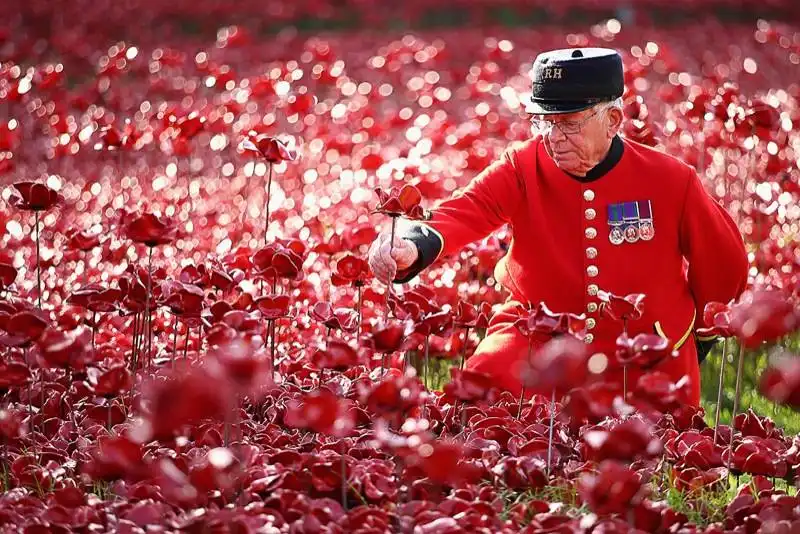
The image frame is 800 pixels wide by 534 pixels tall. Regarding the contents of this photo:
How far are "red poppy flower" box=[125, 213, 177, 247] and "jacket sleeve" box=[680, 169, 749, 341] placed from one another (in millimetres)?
1386

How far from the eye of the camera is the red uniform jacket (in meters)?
3.19

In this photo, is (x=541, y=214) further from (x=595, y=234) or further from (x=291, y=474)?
(x=291, y=474)

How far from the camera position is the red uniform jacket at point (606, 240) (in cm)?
319

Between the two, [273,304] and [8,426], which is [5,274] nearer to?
[8,426]

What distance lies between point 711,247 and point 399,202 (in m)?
0.93

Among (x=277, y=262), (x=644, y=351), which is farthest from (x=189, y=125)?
(x=644, y=351)

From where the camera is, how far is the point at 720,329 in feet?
8.32

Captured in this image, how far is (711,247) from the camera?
3180mm

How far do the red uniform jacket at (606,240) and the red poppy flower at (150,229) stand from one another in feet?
2.56

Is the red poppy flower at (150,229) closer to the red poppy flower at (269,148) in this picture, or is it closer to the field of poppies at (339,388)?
the field of poppies at (339,388)

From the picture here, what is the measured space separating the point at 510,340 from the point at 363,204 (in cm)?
200

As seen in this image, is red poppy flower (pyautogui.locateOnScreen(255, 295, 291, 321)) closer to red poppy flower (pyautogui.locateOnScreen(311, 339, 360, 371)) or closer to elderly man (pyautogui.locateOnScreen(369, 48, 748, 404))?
red poppy flower (pyautogui.locateOnScreen(311, 339, 360, 371))

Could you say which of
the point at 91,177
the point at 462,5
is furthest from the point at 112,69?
the point at 462,5

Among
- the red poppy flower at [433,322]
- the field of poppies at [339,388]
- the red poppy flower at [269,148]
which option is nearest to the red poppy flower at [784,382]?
the field of poppies at [339,388]
